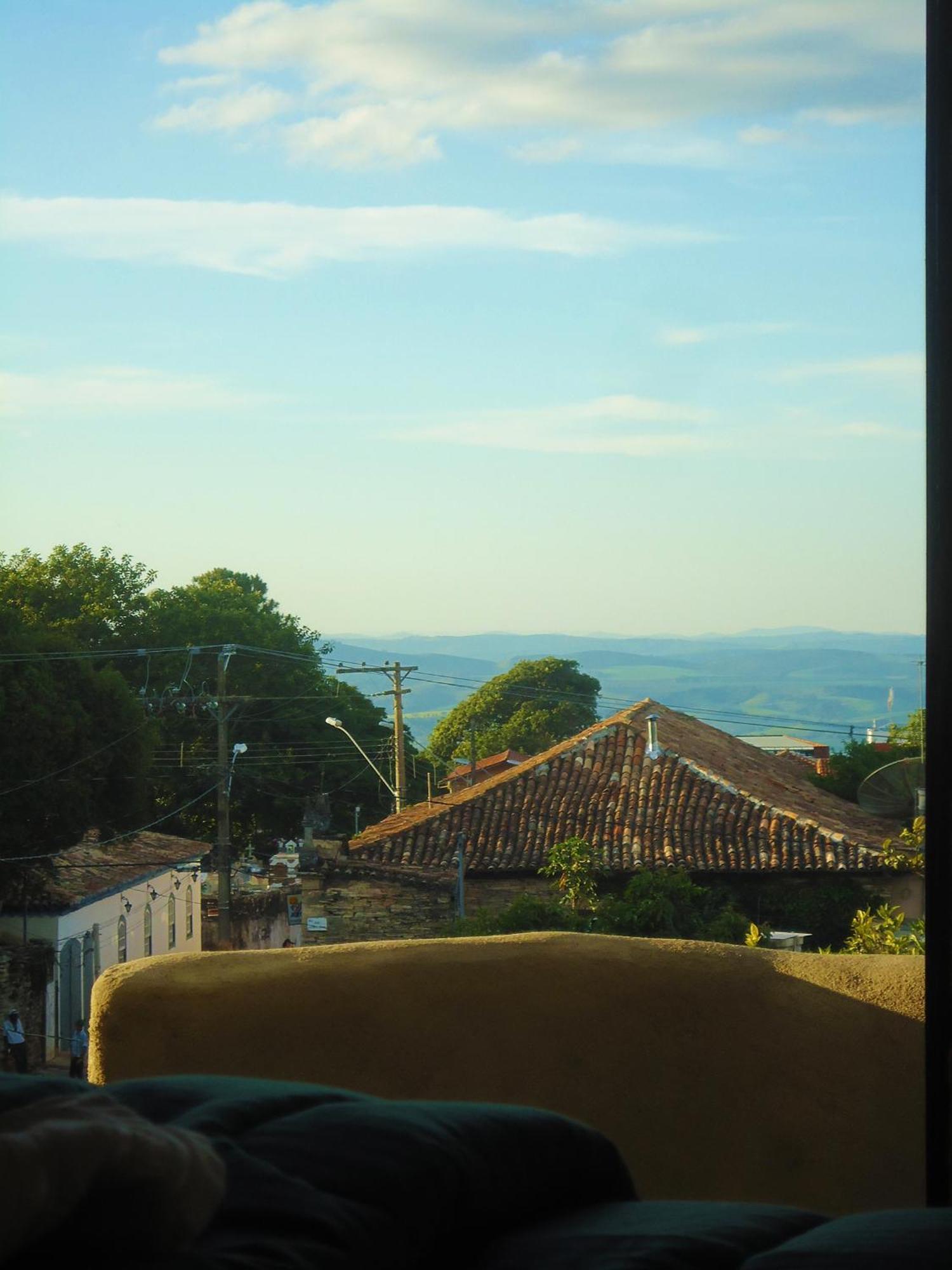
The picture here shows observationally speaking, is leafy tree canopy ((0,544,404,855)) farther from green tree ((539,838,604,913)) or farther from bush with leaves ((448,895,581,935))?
bush with leaves ((448,895,581,935))

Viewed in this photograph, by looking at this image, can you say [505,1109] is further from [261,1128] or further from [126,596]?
[126,596]

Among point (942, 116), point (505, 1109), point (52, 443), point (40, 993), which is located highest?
point (52, 443)

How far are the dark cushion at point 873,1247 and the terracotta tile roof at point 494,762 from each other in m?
25.7

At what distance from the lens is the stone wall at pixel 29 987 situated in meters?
13.9

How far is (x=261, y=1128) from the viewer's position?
1.94 feet

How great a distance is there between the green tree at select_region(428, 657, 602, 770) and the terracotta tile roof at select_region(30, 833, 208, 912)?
1271 cm

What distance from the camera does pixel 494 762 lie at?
28.9m

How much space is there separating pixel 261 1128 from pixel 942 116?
1933 millimetres

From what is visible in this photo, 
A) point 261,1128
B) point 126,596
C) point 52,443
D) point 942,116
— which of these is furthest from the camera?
point 52,443

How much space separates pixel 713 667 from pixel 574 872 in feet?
390

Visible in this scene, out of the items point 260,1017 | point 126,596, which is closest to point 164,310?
point 126,596

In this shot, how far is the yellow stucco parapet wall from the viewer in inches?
107

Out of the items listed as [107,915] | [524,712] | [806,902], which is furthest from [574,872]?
[524,712]

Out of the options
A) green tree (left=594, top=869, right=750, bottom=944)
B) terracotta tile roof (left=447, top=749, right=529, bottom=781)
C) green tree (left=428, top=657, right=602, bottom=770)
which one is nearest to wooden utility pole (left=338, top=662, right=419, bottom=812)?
terracotta tile roof (left=447, top=749, right=529, bottom=781)
